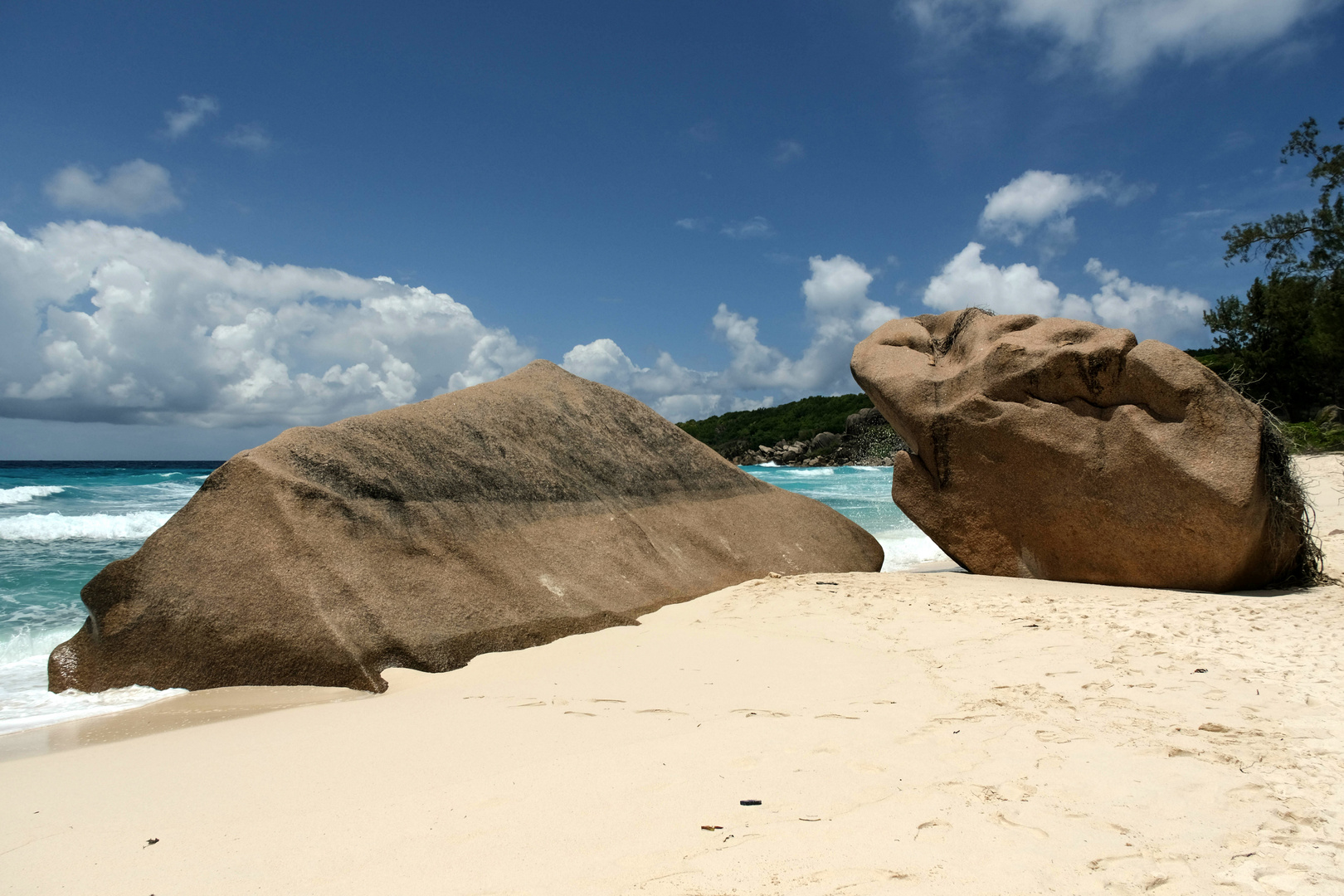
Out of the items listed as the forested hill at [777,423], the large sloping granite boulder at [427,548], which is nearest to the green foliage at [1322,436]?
the large sloping granite boulder at [427,548]

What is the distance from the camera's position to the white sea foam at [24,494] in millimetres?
19422

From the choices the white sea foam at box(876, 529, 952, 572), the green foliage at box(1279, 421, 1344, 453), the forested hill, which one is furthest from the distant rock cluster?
the white sea foam at box(876, 529, 952, 572)

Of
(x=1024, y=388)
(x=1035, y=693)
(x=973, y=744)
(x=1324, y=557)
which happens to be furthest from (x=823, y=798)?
(x=1324, y=557)

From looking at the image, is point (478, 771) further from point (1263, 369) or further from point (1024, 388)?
point (1263, 369)

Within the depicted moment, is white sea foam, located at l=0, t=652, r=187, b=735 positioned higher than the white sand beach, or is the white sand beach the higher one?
the white sand beach

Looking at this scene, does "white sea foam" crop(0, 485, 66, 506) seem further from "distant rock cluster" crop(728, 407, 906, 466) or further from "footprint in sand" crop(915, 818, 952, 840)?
"distant rock cluster" crop(728, 407, 906, 466)

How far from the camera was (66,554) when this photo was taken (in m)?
9.27

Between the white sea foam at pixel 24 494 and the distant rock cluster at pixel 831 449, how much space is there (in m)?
29.5

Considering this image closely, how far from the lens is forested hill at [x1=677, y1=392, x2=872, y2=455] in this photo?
48.2 meters

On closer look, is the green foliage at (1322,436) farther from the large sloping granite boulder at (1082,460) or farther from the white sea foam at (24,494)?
the white sea foam at (24,494)

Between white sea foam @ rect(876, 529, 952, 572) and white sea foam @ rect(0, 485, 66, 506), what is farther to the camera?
white sea foam @ rect(0, 485, 66, 506)

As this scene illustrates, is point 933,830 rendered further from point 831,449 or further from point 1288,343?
point 831,449

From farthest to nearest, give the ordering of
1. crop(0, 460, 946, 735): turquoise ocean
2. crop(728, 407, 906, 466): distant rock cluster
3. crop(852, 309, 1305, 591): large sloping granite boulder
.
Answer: crop(728, 407, 906, 466): distant rock cluster
crop(852, 309, 1305, 591): large sloping granite boulder
crop(0, 460, 946, 735): turquoise ocean

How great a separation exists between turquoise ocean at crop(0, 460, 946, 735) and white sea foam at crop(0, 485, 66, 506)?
23mm
